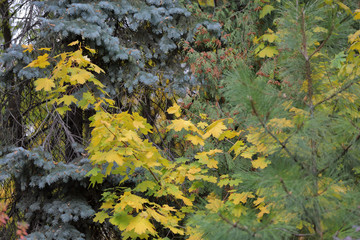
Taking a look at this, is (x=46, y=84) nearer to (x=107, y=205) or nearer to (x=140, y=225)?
(x=107, y=205)

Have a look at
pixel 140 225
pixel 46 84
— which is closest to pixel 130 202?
pixel 140 225

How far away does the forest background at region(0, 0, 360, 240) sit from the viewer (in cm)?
188

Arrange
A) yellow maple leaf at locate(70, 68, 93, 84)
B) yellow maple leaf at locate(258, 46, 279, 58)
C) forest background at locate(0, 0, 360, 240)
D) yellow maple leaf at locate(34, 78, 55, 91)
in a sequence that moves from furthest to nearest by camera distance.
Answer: yellow maple leaf at locate(258, 46, 279, 58) → yellow maple leaf at locate(34, 78, 55, 91) → yellow maple leaf at locate(70, 68, 93, 84) → forest background at locate(0, 0, 360, 240)

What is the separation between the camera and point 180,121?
3.39m

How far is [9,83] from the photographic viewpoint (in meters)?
4.25

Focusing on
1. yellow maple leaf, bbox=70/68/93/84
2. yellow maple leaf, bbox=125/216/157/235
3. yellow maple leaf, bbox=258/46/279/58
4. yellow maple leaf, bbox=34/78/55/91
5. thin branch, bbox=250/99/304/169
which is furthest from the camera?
yellow maple leaf, bbox=258/46/279/58

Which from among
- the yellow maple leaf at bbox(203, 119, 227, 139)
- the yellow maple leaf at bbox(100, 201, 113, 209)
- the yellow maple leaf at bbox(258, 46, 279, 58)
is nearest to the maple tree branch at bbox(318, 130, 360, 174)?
the yellow maple leaf at bbox(203, 119, 227, 139)

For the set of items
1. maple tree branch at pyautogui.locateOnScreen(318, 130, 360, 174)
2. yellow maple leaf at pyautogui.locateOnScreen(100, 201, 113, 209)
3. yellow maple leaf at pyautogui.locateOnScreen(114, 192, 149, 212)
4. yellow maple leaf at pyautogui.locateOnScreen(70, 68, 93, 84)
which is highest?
yellow maple leaf at pyautogui.locateOnScreen(70, 68, 93, 84)

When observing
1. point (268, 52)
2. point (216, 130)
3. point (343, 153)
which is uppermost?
point (268, 52)

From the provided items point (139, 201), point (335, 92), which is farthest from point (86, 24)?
point (335, 92)

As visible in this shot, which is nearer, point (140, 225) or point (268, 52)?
point (140, 225)

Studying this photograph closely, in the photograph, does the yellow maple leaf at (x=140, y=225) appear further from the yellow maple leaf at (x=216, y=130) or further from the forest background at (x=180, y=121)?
the yellow maple leaf at (x=216, y=130)

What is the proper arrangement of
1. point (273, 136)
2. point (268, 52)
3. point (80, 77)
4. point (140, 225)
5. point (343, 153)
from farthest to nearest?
point (268, 52), point (80, 77), point (140, 225), point (343, 153), point (273, 136)

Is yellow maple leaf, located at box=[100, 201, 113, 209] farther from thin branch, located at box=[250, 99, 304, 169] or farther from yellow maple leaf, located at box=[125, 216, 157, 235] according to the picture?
thin branch, located at box=[250, 99, 304, 169]
